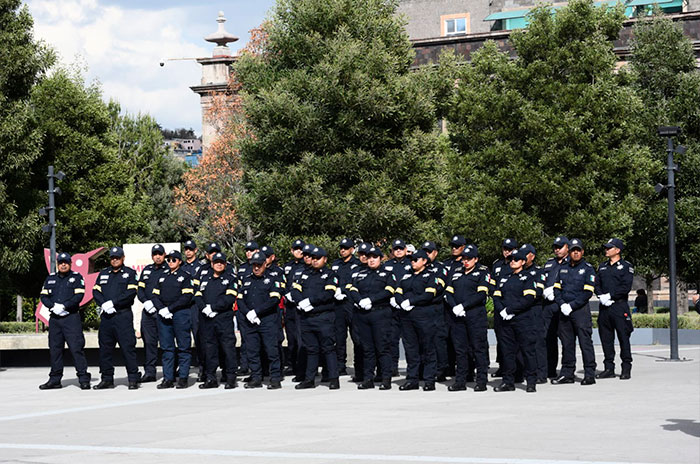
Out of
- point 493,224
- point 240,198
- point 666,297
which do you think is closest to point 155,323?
point 240,198

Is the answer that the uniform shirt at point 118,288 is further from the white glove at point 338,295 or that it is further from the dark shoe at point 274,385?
the white glove at point 338,295

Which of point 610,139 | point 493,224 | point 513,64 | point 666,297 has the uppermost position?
point 513,64

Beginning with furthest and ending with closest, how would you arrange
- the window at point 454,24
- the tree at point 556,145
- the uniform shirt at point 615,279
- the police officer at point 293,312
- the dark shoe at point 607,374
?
the window at point 454,24 < the tree at point 556,145 < the police officer at point 293,312 < the dark shoe at point 607,374 < the uniform shirt at point 615,279

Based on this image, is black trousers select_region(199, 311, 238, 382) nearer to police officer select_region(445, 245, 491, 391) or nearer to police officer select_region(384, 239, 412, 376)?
police officer select_region(384, 239, 412, 376)

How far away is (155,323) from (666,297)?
130 ft

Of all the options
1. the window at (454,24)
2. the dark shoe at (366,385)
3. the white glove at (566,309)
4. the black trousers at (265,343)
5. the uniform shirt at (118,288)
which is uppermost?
the window at (454,24)

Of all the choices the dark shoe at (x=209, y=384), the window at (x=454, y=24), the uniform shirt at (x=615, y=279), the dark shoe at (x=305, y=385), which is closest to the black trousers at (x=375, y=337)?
the dark shoe at (x=305, y=385)

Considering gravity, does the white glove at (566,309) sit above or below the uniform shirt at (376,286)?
below

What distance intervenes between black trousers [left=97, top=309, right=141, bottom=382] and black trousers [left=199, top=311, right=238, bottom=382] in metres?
1.11

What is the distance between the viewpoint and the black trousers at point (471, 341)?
650 inches

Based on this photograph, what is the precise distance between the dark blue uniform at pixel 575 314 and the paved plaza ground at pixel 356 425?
20.1 inches

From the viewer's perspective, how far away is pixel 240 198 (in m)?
31.5

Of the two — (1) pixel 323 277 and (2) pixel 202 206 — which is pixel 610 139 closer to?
(1) pixel 323 277

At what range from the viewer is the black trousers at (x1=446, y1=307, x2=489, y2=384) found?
54.1 ft
